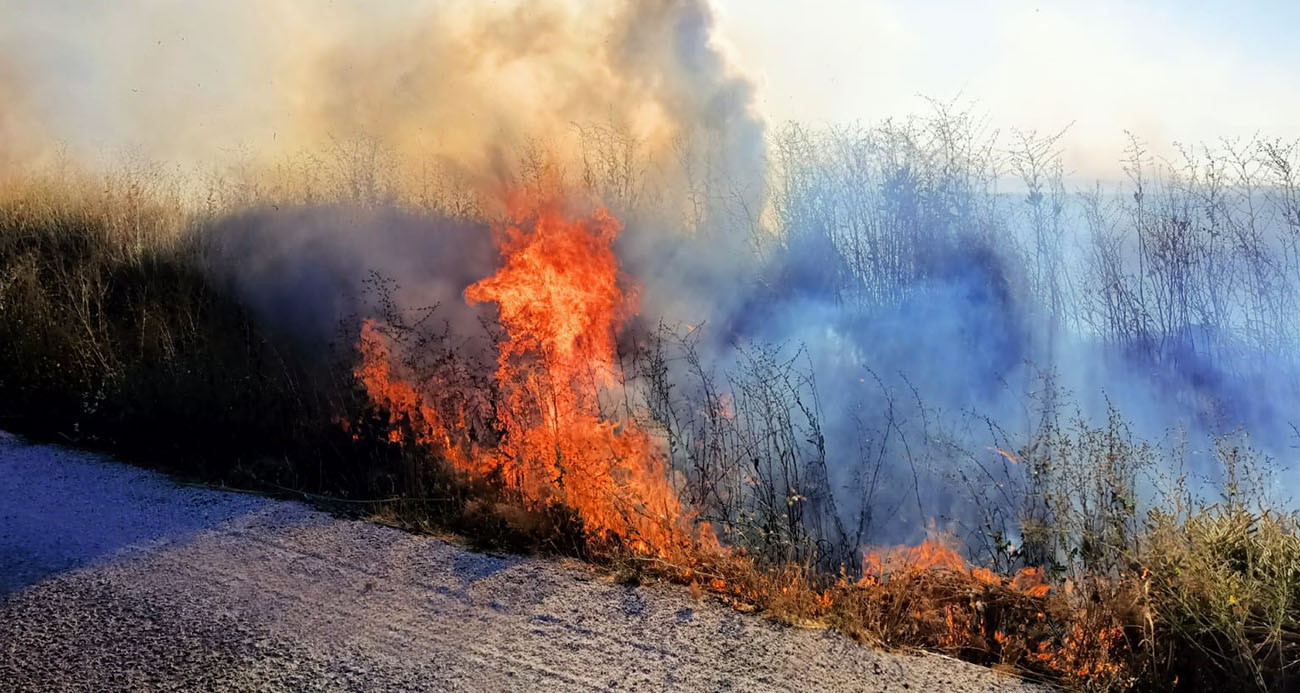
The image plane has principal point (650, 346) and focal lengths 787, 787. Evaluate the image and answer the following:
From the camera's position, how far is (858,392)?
10430 millimetres

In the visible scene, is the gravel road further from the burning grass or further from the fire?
the fire

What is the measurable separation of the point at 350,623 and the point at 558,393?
9.86 ft

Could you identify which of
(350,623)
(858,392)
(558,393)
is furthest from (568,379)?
(858,392)

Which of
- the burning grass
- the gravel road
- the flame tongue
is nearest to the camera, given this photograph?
the gravel road

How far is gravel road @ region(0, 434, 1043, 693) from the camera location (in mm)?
3287

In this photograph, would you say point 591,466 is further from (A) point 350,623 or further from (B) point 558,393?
(A) point 350,623

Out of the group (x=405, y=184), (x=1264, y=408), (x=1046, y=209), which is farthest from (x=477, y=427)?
(x=1264, y=408)

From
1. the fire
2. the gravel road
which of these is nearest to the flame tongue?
the fire

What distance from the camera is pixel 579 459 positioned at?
552 centimetres

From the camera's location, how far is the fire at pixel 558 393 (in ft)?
17.2

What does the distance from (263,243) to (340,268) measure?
1553 millimetres

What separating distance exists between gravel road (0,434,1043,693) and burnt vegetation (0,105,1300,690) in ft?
1.12

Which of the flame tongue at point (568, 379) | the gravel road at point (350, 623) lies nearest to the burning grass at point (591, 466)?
the flame tongue at point (568, 379)

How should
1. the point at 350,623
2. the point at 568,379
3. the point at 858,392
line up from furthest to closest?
1. the point at 858,392
2. the point at 568,379
3. the point at 350,623
